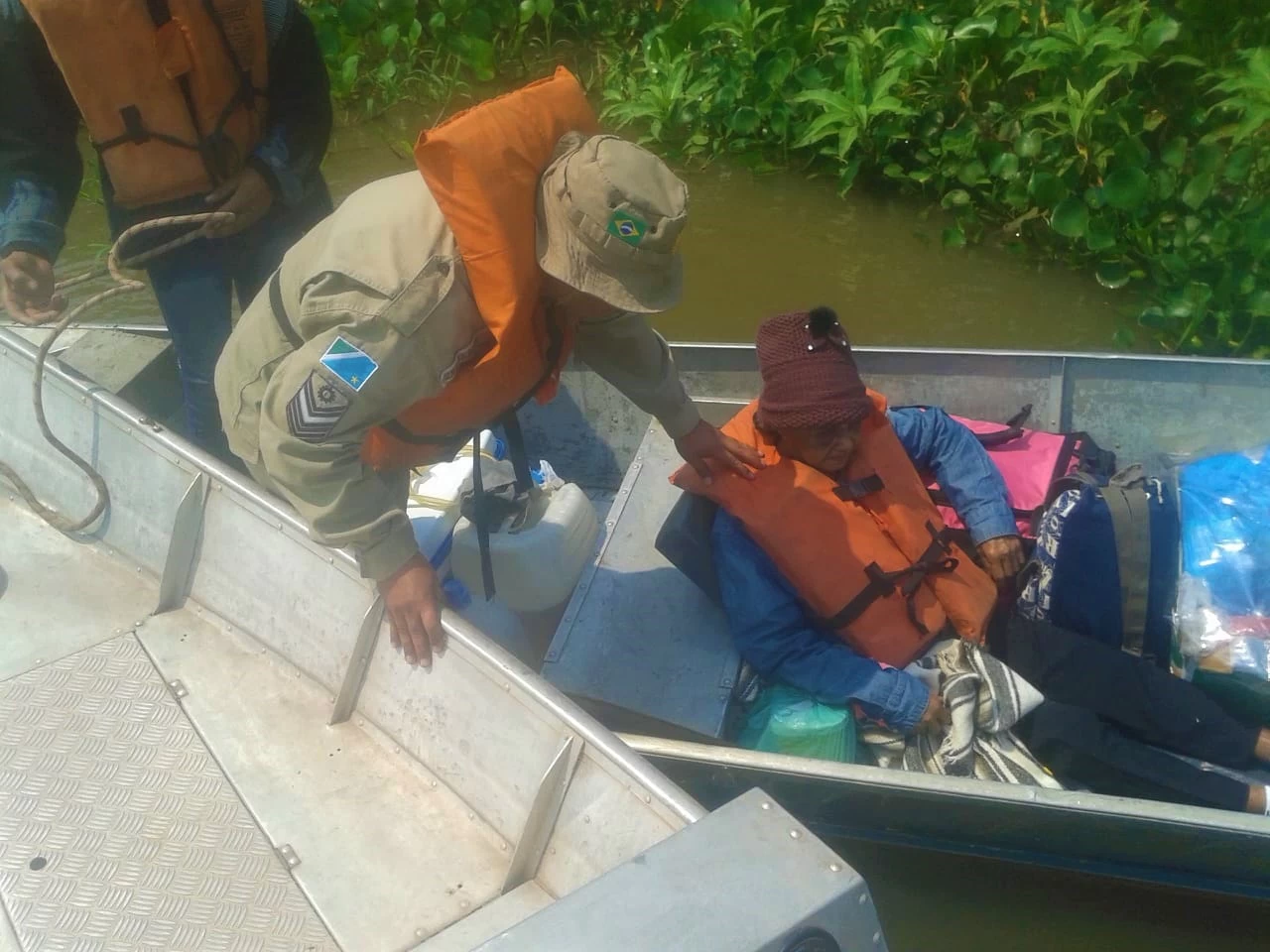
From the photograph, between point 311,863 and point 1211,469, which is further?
point 1211,469

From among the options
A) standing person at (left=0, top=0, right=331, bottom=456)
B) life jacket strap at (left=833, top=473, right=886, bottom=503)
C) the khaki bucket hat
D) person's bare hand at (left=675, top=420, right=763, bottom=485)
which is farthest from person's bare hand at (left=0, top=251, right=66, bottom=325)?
life jacket strap at (left=833, top=473, right=886, bottom=503)

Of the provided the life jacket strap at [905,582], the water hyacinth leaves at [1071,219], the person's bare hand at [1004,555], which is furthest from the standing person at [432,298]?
the water hyacinth leaves at [1071,219]

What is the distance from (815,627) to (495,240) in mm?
1310

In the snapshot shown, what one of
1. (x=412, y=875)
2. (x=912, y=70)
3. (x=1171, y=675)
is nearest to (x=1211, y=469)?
(x=1171, y=675)

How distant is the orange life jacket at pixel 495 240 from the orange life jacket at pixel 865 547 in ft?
2.30

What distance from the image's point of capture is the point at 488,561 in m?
2.39

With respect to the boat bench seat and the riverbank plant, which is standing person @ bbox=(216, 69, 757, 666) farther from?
the riverbank plant

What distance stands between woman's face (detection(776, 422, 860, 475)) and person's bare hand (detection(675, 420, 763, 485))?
9 cm

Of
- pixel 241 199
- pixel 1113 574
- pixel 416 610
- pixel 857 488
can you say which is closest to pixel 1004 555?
pixel 1113 574

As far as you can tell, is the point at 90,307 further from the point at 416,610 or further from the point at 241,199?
the point at 416,610

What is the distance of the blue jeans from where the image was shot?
8.33 feet

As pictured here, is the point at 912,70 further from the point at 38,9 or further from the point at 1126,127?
the point at 38,9

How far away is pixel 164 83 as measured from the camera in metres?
2.38

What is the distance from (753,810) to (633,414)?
215 centimetres
